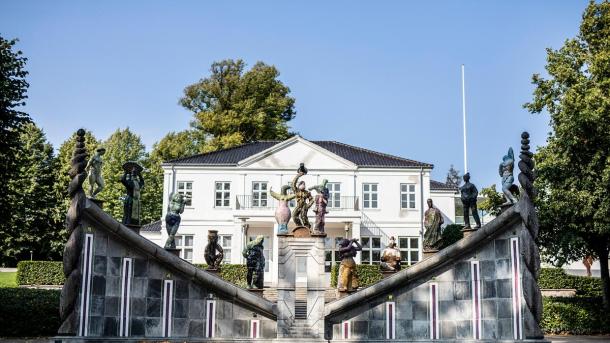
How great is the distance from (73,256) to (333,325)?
6.93 metres

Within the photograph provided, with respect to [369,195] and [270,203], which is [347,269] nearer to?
[270,203]

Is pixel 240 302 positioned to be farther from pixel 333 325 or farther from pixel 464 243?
pixel 464 243

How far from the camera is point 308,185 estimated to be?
142 feet

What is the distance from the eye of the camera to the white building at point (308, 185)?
43094mm

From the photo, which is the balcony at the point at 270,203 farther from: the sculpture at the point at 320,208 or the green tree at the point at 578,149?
the sculpture at the point at 320,208

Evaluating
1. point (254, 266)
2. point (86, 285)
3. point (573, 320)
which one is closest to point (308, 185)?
point (573, 320)

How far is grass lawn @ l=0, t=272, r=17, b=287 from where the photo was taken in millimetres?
35825

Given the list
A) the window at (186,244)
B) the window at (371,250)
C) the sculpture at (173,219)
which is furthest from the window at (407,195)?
the sculpture at (173,219)

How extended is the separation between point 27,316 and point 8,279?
21790 mm

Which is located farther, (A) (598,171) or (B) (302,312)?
(A) (598,171)

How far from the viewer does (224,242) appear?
4306 centimetres

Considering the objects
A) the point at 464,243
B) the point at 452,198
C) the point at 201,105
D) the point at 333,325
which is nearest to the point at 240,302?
the point at 333,325

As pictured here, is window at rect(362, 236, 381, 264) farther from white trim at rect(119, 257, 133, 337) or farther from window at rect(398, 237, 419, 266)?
white trim at rect(119, 257, 133, 337)

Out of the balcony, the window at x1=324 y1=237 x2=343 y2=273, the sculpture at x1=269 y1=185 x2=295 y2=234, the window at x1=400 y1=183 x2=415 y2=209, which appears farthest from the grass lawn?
the window at x1=400 y1=183 x2=415 y2=209
